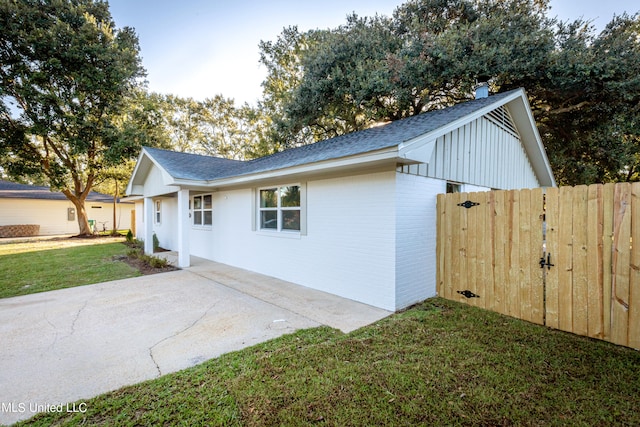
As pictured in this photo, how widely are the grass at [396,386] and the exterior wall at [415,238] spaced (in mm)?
1262

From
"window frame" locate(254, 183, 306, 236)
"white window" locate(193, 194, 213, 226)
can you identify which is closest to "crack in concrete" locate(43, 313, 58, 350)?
"window frame" locate(254, 183, 306, 236)

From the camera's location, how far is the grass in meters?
2.27

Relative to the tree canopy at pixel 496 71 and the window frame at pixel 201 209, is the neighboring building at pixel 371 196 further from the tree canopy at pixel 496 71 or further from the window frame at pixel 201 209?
the tree canopy at pixel 496 71

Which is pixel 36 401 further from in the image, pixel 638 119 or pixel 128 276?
pixel 638 119

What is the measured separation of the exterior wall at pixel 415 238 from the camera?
4797 mm

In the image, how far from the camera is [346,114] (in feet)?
49.0

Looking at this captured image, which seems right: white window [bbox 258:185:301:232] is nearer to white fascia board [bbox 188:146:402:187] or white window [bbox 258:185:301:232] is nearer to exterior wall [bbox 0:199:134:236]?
white fascia board [bbox 188:146:402:187]

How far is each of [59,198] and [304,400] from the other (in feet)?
88.5

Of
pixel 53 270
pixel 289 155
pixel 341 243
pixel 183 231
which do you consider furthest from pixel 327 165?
pixel 53 270

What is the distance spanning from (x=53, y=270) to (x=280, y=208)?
6.89m

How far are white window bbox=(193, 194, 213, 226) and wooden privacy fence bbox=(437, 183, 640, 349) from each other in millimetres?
7798

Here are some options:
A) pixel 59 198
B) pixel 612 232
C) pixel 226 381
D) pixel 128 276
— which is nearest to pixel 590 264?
pixel 612 232

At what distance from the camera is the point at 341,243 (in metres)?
5.59

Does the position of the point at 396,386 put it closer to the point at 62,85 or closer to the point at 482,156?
the point at 482,156
